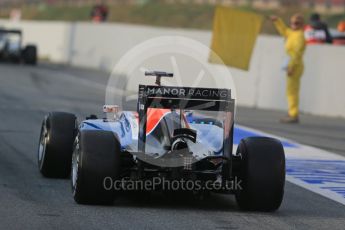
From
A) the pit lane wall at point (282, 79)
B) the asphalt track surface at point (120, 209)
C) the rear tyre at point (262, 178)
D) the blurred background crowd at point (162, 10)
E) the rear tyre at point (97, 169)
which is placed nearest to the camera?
the asphalt track surface at point (120, 209)

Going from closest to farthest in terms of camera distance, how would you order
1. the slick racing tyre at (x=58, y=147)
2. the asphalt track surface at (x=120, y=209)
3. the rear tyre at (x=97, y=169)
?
the asphalt track surface at (x=120, y=209) < the rear tyre at (x=97, y=169) < the slick racing tyre at (x=58, y=147)

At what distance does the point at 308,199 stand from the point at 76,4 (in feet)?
186

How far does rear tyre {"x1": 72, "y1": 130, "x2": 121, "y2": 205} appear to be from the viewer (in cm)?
866

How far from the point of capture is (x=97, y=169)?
8.66m

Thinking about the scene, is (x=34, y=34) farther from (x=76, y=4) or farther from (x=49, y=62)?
(x=76, y=4)

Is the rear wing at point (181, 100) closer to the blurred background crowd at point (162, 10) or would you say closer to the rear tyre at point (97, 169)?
the rear tyre at point (97, 169)

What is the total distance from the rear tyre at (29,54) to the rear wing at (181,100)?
28241mm

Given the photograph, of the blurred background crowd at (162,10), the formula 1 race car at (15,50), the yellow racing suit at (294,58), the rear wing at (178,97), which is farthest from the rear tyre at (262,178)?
the blurred background crowd at (162,10)

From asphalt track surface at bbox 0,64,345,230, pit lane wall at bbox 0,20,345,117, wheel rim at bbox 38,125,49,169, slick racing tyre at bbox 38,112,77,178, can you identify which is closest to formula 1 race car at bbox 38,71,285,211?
asphalt track surface at bbox 0,64,345,230

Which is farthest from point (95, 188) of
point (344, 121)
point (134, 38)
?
point (134, 38)

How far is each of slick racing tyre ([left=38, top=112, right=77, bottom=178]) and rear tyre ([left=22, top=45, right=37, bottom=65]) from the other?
2641cm

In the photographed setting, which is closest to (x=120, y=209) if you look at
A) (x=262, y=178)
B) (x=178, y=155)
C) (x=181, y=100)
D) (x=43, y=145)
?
(x=178, y=155)

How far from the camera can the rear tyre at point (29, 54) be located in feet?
120

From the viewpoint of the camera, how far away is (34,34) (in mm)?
46062
